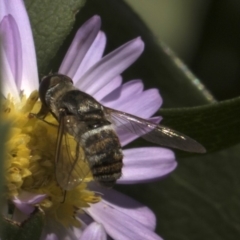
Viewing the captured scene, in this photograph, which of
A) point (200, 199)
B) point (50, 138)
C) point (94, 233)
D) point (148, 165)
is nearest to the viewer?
point (94, 233)

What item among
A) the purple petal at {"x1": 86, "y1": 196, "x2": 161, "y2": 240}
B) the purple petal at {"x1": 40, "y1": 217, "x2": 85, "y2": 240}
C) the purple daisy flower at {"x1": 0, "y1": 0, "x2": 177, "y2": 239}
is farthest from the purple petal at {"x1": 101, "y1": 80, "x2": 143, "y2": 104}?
the purple petal at {"x1": 40, "y1": 217, "x2": 85, "y2": 240}

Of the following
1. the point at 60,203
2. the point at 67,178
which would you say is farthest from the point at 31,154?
the point at 67,178

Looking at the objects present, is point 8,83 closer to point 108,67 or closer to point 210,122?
point 108,67

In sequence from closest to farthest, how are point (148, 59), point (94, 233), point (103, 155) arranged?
point (94, 233), point (103, 155), point (148, 59)

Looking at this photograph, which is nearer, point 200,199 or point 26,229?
point 26,229

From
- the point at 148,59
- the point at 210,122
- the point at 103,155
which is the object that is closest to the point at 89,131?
the point at 103,155

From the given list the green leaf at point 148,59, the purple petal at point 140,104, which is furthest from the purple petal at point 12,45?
the green leaf at point 148,59

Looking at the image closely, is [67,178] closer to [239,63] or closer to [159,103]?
[159,103]

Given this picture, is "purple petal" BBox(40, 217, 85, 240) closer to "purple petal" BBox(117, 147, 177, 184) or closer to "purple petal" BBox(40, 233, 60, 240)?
"purple petal" BBox(40, 233, 60, 240)
